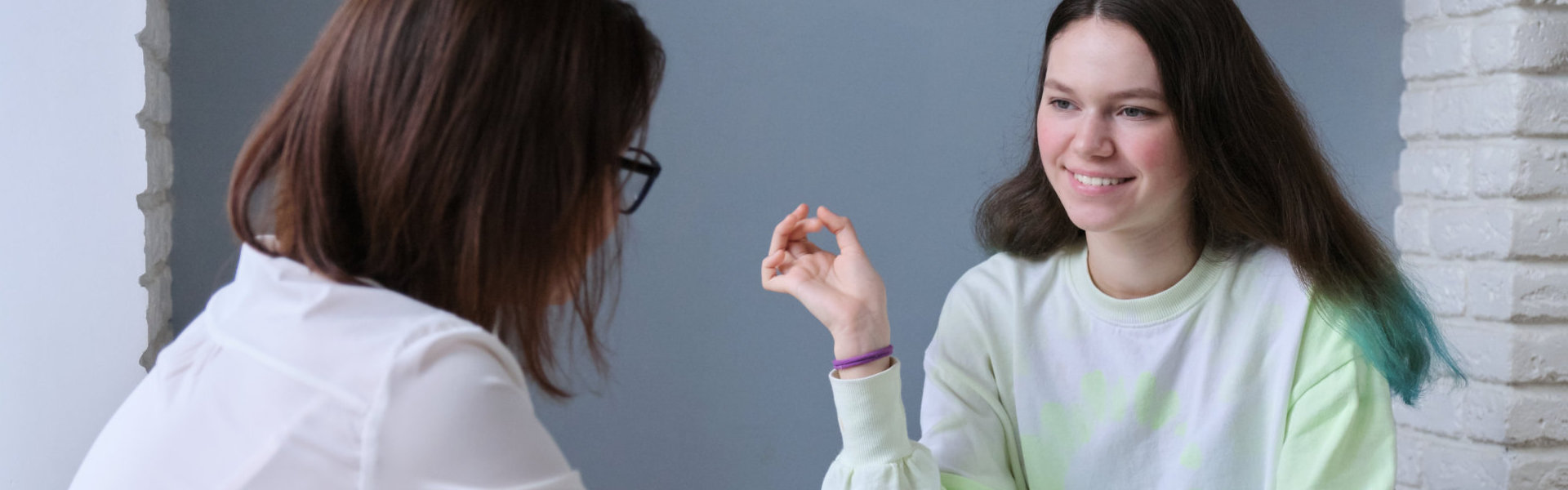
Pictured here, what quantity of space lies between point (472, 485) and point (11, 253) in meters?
0.86

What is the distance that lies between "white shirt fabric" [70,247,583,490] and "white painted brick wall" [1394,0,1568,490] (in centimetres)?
142

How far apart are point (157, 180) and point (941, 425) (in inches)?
36.6

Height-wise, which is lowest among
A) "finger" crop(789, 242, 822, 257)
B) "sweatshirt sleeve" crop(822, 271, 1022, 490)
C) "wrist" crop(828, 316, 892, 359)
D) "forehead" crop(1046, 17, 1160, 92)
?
"sweatshirt sleeve" crop(822, 271, 1022, 490)

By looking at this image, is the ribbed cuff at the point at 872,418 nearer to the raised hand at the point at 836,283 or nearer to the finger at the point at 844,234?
the raised hand at the point at 836,283

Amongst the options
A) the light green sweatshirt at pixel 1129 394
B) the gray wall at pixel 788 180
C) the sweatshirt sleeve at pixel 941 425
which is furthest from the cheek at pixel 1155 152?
the gray wall at pixel 788 180

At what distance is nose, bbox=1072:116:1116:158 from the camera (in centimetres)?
120

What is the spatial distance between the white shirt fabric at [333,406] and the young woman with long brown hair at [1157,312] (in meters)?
0.55

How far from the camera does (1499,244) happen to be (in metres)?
1.63

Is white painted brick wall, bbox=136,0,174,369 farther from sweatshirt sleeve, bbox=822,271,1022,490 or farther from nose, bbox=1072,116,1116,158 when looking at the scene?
nose, bbox=1072,116,1116,158

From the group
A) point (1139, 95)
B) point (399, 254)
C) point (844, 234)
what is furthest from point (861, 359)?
point (399, 254)

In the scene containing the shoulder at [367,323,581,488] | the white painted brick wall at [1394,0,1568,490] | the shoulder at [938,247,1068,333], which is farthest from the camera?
the white painted brick wall at [1394,0,1568,490]

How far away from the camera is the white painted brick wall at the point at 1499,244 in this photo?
1605 millimetres

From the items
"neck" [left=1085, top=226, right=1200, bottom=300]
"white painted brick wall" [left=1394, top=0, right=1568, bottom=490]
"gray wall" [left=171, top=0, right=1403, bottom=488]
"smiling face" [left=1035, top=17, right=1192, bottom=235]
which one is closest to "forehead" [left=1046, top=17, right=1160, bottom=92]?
"smiling face" [left=1035, top=17, right=1192, bottom=235]

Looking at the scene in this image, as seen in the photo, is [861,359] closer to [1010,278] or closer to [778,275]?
[778,275]
